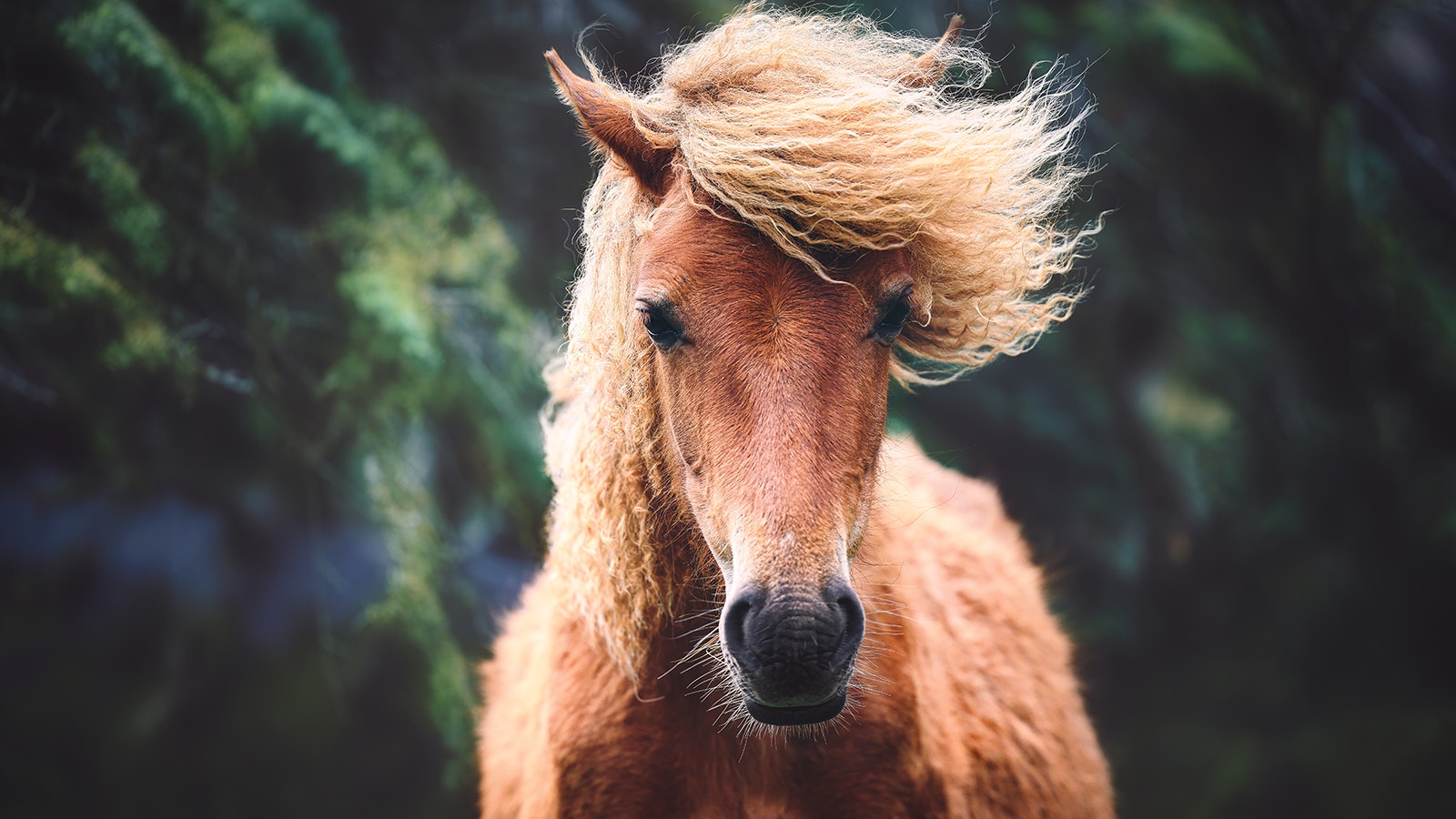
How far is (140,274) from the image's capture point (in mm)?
3363

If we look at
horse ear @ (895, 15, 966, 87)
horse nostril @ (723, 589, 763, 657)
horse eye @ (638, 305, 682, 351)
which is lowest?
horse nostril @ (723, 589, 763, 657)

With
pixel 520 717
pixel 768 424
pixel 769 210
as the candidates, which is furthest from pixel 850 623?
pixel 520 717

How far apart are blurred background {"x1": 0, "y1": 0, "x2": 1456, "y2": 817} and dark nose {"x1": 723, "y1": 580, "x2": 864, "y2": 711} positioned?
2589 mm

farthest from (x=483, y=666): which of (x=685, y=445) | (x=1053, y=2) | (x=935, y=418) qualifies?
(x=1053, y=2)

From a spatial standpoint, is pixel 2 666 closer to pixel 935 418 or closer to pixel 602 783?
pixel 602 783

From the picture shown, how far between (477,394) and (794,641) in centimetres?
301

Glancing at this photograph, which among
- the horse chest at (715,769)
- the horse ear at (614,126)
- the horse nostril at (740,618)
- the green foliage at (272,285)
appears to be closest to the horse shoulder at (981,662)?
the horse chest at (715,769)

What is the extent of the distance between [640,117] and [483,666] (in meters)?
2.14

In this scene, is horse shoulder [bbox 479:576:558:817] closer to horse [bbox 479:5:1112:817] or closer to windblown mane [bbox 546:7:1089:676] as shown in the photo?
horse [bbox 479:5:1112:817]

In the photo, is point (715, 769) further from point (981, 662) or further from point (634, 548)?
point (981, 662)

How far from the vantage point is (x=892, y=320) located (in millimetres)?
1775

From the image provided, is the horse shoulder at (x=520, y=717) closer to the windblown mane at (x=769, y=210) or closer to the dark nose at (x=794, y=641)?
the windblown mane at (x=769, y=210)

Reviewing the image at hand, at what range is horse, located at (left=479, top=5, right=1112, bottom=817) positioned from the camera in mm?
1505

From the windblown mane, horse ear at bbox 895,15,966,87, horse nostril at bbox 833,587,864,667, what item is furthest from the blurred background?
horse nostril at bbox 833,587,864,667
